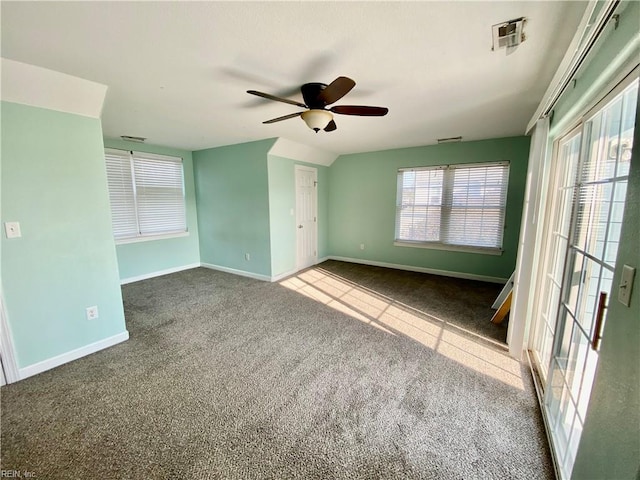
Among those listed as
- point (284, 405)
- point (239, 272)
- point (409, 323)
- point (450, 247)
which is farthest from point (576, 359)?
point (239, 272)

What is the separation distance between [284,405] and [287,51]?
233cm

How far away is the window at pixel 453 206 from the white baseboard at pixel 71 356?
14.4 ft

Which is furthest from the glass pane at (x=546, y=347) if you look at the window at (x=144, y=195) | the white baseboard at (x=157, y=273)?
the white baseboard at (x=157, y=273)

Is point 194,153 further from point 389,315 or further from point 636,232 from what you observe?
point 636,232

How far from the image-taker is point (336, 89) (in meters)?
1.67

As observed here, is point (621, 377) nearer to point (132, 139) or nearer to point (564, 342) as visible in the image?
point (564, 342)

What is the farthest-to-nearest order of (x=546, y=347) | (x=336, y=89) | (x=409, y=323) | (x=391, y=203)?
(x=391, y=203), (x=409, y=323), (x=546, y=347), (x=336, y=89)

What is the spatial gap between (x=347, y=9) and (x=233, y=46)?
730 millimetres

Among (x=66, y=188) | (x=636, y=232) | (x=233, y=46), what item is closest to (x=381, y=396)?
(x=636, y=232)

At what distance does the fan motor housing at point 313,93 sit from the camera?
6.33ft

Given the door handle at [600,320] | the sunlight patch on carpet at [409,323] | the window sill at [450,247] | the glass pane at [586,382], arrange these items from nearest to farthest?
the door handle at [600,320]
the glass pane at [586,382]
the sunlight patch on carpet at [409,323]
the window sill at [450,247]

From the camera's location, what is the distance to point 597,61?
1233 millimetres

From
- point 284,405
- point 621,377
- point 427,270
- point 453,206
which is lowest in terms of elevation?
point 284,405

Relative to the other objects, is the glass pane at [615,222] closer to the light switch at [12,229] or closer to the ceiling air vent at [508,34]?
the ceiling air vent at [508,34]
